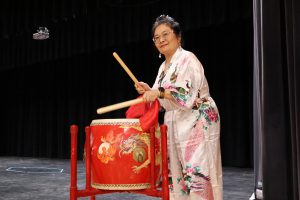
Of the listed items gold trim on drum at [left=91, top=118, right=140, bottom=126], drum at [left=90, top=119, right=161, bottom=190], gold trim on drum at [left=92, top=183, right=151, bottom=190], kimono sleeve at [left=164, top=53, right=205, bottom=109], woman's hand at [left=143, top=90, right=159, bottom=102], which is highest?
kimono sleeve at [left=164, top=53, right=205, bottom=109]

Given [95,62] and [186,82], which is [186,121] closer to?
[186,82]

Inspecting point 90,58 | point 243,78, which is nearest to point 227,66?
point 243,78

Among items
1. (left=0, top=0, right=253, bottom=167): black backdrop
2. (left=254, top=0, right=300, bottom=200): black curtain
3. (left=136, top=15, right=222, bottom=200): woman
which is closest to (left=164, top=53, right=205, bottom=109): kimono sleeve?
(left=136, top=15, right=222, bottom=200): woman

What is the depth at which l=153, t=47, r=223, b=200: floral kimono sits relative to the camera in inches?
58.1

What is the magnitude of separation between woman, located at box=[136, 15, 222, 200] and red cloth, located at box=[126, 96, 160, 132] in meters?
0.05

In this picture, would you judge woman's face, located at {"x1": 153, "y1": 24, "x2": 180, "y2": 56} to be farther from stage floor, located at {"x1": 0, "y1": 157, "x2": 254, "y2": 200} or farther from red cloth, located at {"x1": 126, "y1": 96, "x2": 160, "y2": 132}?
stage floor, located at {"x1": 0, "y1": 157, "x2": 254, "y2": 200}

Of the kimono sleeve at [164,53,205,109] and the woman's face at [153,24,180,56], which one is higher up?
the woman's face at [153,24,180,56]

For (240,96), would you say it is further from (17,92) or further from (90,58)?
(17,92)

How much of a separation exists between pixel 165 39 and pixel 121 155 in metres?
0.48

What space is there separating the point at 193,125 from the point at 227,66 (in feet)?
13.8

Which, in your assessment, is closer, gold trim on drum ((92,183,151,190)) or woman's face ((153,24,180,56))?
gold trim on drum ((92,183,151,190))

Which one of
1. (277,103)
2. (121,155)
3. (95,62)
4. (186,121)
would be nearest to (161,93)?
(186,121)

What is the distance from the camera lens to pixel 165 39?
1562mm

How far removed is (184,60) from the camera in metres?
1.51
